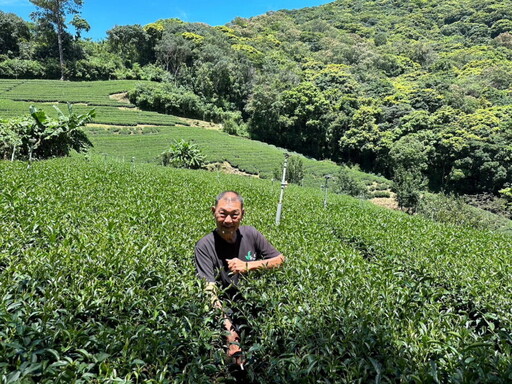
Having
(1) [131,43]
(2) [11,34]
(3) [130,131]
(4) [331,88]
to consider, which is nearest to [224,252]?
(3) [130,131]

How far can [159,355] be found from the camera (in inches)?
76.0

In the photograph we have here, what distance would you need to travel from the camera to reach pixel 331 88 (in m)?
62.8

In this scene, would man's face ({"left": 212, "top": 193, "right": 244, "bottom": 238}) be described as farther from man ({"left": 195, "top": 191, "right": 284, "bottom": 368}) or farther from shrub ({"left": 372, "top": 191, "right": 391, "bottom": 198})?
shrub ({"left": 372, "top": 191, "right": 391, "bottom": 198})

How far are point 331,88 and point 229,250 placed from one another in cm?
6489

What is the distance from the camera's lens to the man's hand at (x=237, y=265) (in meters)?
2.99

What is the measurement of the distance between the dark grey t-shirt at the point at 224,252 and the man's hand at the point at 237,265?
0.08 meters

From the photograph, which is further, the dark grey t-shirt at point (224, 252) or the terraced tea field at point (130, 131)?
the terraced tea field at point (130, 131)

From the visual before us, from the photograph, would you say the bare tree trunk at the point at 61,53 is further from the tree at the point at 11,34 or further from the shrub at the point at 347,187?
the shrub at the point at 347,187

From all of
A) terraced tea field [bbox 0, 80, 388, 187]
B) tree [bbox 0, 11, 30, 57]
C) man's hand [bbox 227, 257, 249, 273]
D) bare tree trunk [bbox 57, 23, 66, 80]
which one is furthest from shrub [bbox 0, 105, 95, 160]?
tree [bbox 0, 11, 30, 57]

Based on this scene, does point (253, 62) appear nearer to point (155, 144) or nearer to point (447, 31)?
point (155, 144)

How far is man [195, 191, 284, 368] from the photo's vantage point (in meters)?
3.03

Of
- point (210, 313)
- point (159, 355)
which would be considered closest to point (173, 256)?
point (210, 313)

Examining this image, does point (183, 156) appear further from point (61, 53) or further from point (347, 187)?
point (61, 53)

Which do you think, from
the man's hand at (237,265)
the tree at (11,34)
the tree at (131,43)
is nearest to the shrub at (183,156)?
the man's hand at (237,265)
